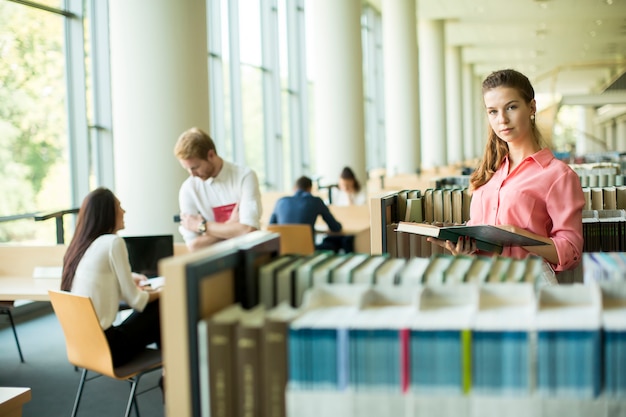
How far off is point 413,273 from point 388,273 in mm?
43

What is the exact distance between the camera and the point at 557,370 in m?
1.04

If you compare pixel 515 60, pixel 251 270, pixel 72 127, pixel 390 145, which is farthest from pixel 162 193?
pixel 515 60

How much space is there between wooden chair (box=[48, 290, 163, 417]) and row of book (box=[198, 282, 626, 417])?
2.14 m

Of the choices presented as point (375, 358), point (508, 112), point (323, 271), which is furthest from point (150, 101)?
point (375, 358)

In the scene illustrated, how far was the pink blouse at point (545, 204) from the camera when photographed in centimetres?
206

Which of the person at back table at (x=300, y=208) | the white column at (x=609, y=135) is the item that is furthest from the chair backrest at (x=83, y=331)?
the white column at (x=609, y=135)

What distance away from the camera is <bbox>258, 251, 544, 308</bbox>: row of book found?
4.03 feet

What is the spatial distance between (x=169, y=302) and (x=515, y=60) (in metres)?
26.1

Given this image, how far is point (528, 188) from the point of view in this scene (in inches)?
84.7

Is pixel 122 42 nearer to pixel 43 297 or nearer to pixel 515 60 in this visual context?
pixel 43 297

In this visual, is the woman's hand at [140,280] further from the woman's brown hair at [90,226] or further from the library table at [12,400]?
the library table at [12,400]

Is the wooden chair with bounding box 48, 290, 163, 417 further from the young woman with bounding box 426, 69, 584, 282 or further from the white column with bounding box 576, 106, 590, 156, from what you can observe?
the white column with bounding box 576, 106, 590, 156

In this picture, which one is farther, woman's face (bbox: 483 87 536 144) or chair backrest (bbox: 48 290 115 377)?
chair backrest (bbox: 48 290 115 377)

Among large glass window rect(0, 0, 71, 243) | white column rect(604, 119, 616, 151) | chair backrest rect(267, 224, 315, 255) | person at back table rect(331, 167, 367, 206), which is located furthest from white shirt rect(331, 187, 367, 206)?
white column rect(604, 119, 616, 151)
